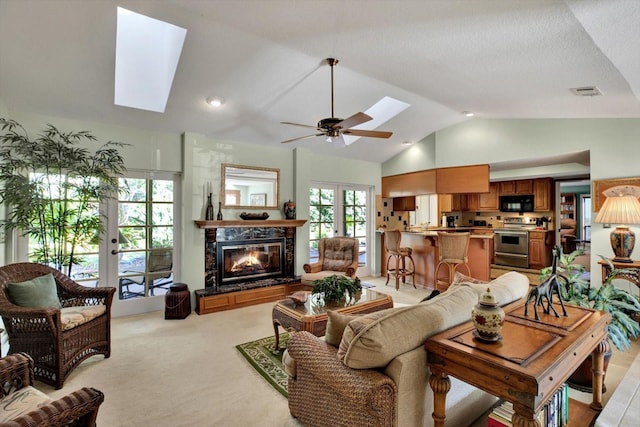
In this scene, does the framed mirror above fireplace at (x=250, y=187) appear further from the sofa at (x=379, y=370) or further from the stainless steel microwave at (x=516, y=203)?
the stainless steel microwave at (x=516, y=203)

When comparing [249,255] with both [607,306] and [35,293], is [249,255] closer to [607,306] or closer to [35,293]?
[35,293]

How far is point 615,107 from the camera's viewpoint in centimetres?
304

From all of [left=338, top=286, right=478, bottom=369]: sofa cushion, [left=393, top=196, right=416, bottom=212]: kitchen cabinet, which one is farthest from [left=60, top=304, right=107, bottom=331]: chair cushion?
[left=393, top=196, right=416, bottom=212]: kitchen cabinet

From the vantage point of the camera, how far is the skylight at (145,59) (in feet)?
9.70

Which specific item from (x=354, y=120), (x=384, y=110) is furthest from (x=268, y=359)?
(x=384, y=110)

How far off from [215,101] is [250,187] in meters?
1.55

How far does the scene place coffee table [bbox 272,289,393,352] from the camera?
2658 mm

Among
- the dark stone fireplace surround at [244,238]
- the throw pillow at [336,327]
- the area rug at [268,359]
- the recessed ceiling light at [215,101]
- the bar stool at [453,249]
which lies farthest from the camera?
the bar stool at [453,249]

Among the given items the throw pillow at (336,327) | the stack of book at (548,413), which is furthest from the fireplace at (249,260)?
the stack of book at (548,413)

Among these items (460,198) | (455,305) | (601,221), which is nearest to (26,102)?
(455,305)

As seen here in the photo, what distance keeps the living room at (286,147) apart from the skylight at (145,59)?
7.5 inches

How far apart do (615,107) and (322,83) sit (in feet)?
9.93

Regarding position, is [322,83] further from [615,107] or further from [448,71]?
[615,107]

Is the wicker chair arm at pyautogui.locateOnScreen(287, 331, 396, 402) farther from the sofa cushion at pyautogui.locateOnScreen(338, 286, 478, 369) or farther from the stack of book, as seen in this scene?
the stack of book
